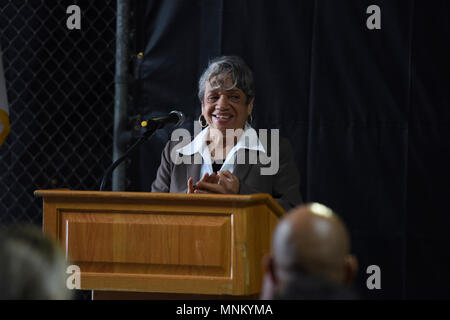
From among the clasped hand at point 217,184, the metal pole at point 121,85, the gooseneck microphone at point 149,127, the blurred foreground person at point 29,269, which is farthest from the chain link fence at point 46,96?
the blurred foreground person at point 29,269

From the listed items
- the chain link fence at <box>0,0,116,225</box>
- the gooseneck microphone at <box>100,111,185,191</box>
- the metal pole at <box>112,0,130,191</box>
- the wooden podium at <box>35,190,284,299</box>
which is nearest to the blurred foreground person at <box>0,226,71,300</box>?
the wooden podium at <box>35,190,284,299</box>

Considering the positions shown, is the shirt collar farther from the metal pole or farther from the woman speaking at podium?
the metal pole

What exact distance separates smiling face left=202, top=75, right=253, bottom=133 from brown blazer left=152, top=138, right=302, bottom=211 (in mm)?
143

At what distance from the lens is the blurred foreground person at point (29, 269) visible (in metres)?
0.80

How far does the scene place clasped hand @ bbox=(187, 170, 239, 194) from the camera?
243cm

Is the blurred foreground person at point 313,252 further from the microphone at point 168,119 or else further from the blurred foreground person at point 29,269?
the microphone at point 168,119

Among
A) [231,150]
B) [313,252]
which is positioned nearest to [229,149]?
[231,150]

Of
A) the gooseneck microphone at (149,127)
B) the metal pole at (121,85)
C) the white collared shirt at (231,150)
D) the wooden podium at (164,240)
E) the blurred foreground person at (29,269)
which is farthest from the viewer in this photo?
the metal pole at (121,85)

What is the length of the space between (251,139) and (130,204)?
91 cm

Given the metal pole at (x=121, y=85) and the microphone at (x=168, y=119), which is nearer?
the microphone at (x=168, y=119)

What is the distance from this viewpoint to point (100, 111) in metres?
3.84

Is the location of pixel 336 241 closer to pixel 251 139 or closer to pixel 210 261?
pixel 210 261

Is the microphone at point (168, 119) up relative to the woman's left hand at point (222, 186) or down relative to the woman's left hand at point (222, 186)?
up

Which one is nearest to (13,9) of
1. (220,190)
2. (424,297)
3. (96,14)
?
(96,14)
